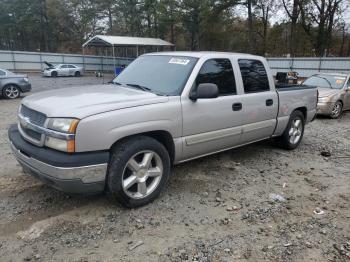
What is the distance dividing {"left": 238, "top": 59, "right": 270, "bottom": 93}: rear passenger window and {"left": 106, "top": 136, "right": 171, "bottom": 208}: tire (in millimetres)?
1918

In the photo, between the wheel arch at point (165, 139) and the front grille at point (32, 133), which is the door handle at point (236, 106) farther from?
the front grille at point (32, 133)

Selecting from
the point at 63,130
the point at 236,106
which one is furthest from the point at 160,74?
the point at 63,130

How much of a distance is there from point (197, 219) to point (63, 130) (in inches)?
68.2

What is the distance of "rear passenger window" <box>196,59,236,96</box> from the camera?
4.33m

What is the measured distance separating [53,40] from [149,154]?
175ft

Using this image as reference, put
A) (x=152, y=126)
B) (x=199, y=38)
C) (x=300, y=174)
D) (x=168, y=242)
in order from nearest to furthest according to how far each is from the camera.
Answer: (x=168, y=242) < (x=152, y=126) < (x=300, y=174) < (x=199, y=38)

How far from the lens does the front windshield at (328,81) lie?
10.7 meters

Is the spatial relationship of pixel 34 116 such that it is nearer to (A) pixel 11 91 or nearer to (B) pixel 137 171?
(B) pixel 137 171

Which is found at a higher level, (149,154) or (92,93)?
(92,93)

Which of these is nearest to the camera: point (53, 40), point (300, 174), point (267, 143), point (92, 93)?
point (92, 93)

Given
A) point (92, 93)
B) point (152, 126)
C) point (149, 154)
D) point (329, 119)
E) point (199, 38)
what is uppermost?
point (199, 38)

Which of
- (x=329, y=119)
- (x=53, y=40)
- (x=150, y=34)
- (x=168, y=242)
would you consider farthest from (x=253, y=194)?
(x=53, y=40)

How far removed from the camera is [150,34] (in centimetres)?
4384

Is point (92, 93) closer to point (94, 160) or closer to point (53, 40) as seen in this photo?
point (94, 160)
